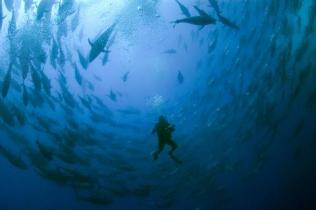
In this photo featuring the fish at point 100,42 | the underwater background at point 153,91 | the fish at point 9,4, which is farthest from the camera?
the underwater background at point 153,91

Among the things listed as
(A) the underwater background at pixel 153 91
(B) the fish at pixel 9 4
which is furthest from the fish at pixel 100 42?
(B) the fish at pixel 9 4

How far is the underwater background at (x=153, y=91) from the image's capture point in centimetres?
1036

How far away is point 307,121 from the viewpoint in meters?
29.4

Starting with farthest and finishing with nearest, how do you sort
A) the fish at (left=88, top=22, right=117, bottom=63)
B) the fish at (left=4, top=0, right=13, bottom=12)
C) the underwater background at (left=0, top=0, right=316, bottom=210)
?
the underwater background at (left=0, top=0, right=316, bottom=210)
the fish at (left=4, top=0, right=13, bottom=12)
the fish at (left=88, top=22, right=117, bottom=63)

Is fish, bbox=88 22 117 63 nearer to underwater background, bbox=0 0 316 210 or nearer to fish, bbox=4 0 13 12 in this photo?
underwater background, bbox=0 0 316 210

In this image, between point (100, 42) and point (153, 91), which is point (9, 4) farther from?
point (153, 91)

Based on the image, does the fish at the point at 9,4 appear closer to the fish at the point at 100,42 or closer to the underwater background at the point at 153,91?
the underwater background at the point at 153,91

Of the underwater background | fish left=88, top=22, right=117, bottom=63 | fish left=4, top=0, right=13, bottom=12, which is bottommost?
fish left=88, top=22, right=117, bottom=63

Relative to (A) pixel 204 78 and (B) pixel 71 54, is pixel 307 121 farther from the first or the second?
(B) pixel 71 54

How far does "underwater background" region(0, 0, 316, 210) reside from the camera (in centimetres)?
1036

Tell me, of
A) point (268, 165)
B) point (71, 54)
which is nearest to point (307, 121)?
point (268, 165)

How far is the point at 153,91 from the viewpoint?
16.6 metres

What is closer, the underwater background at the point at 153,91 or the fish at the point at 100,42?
the fish at the point at 100,42

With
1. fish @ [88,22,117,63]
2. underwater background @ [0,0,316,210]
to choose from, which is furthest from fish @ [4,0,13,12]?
fish @ [88,22,117,63]
